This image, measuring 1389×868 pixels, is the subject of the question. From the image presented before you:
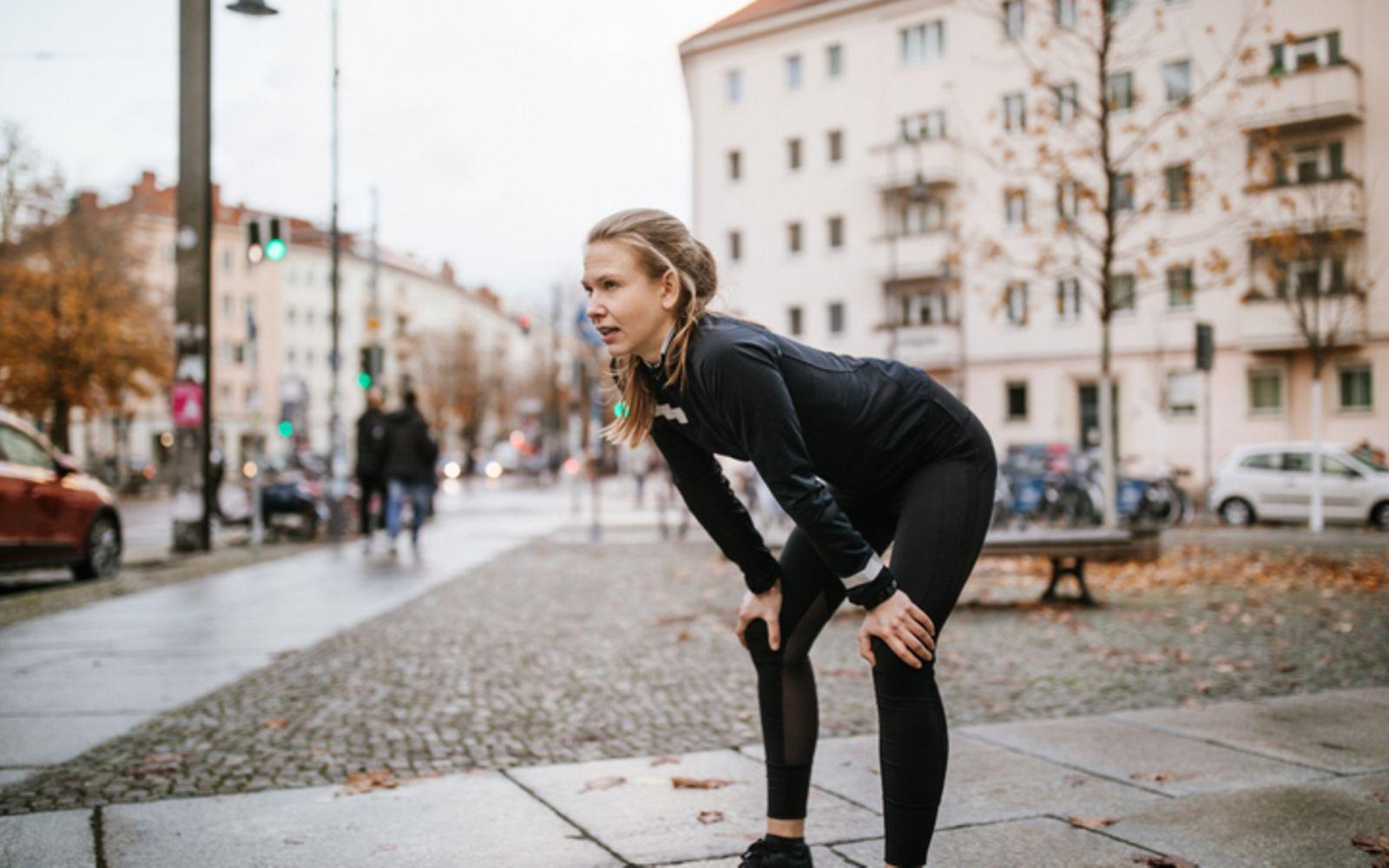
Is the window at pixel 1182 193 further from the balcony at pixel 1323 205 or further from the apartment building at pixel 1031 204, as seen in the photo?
the balcony at pixel 1323 205

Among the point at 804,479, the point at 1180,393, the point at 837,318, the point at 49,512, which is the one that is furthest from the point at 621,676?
the point at 837,318

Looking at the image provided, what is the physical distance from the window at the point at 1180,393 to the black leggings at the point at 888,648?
122 ft

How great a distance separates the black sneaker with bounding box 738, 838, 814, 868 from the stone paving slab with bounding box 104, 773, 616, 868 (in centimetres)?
52

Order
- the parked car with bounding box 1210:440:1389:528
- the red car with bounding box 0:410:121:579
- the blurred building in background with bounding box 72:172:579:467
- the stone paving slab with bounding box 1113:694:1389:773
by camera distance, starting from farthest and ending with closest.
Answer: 1. the blurred building in background with bounding box 72:172:579:467
2. the parked car with bounding box 1210:440:1389:528
3. the red car with bounding box 0:410:121:579
4. the stone paving slab with bounding box 1113:694:1389:773

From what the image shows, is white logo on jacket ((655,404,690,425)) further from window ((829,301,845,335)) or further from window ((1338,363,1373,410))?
window ((829,301,845,335))

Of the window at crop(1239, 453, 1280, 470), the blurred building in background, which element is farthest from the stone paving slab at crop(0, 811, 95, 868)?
the blurred building in background

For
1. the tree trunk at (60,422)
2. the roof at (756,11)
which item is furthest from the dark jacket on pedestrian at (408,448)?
the roof at (756,11)

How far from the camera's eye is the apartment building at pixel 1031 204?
31.8 m

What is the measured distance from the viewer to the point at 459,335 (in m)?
87.2

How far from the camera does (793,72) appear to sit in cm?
4809

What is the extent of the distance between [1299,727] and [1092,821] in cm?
188

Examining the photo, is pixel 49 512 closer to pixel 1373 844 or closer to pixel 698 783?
pixel 698 783

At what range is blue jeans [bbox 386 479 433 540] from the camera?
15.3m

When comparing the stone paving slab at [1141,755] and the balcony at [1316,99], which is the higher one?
the balcony at [1316,99]
